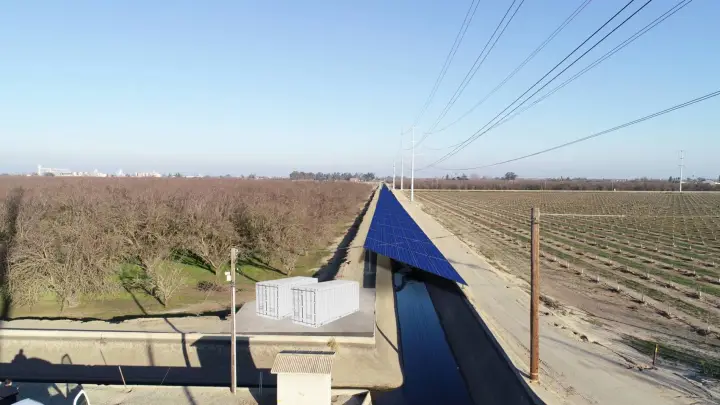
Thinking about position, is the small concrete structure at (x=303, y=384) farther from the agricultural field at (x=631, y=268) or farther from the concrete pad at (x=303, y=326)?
the agricultural field at (x=631, y=268)

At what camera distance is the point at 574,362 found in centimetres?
1462

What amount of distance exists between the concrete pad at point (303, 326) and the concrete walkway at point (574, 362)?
15.2ft

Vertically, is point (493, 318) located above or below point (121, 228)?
below

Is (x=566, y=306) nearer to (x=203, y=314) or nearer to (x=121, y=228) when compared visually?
(x=203, y=314)

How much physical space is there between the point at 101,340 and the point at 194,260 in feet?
47.2

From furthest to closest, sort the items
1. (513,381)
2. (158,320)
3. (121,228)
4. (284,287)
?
(121,228) → (158,320) → (284,287) → (513,381)

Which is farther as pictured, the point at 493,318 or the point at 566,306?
the point at 566,306

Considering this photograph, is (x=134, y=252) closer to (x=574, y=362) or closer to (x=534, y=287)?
(x=534, y=287)

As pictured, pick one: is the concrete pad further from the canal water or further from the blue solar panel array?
the blue solar panel array

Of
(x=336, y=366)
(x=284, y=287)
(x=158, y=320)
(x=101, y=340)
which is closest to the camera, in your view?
(x=336, y=366)

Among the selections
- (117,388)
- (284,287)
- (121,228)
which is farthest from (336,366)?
(121,228)

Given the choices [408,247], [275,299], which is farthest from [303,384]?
[408,247]

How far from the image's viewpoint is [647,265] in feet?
103

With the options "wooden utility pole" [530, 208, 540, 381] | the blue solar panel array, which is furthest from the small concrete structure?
the blue solar panel array
